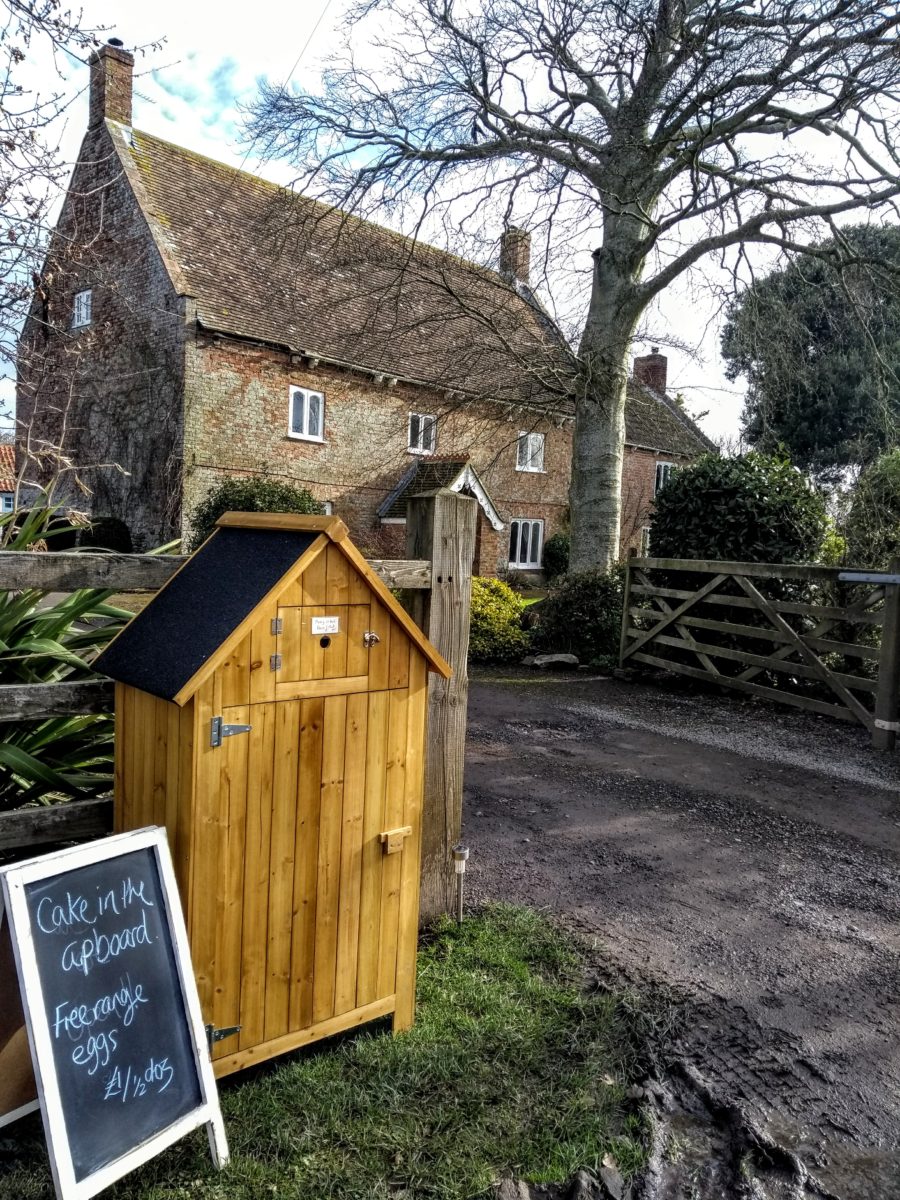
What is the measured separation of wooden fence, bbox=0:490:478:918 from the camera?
269cm

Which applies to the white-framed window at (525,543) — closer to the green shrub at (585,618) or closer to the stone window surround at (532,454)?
the stone window surround at (532,454)

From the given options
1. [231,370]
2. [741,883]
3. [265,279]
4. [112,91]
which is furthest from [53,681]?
[112,91]

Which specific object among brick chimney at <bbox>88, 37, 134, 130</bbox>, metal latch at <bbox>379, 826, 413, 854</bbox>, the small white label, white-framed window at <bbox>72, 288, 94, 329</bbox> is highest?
brick chimney at <bbox>88, 37, 134, 130</bbox>

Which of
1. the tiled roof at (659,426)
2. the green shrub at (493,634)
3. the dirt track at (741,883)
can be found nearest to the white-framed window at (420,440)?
the tiled roof at (659,426)

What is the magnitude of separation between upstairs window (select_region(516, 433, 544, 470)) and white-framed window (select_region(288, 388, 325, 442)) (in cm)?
690

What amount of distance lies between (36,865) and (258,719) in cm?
70

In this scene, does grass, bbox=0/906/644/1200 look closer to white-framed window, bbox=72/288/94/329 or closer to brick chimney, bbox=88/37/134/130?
white-framed window, bbox=72/288/94/329

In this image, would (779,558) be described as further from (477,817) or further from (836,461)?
(836,461)

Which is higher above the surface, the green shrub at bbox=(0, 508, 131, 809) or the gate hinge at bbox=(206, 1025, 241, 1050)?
the green shrub at bbox=(0, 508, 131, 809)

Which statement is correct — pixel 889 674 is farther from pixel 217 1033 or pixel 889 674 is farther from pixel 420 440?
pixel 420 440

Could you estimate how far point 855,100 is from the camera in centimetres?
978

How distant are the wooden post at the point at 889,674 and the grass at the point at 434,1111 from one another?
540cm

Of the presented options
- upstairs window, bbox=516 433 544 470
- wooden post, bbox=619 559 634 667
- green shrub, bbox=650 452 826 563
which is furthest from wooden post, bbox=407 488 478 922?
upstairs window, bbox=516 433 544 470

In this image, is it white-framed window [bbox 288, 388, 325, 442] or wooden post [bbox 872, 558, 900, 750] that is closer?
wooden post [bbox 872, 558, 900, 750]
